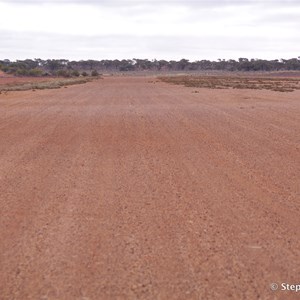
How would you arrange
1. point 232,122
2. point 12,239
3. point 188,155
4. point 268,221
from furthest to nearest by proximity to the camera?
point 232,122 → point 188,155 → point 268,221 → point 12,239

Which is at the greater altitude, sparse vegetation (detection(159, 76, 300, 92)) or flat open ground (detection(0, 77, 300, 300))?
flat open ground (detection(0, 77, 300, 300))

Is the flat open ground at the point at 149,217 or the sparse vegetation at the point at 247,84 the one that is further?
the sparse vegetation at the point at 247,84

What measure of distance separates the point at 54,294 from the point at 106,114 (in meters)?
20.5

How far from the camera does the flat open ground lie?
549 centimetres

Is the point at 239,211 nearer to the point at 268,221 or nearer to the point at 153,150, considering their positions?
the point at 268,221

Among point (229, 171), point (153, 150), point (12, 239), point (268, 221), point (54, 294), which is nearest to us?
point (54, 294)

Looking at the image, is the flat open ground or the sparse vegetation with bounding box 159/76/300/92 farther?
the sparse vegetation with bounding box 159/76/300/92

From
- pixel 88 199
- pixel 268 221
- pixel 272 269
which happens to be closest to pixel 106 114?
pixel 88 199

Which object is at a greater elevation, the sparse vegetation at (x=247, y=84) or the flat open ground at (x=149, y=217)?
the flat open ground at (x=149, y=217)

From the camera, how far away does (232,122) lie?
21562 millimetres

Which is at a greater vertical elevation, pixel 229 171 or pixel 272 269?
pixel 272 269

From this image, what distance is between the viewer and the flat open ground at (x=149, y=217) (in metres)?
5.49

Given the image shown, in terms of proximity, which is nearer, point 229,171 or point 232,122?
point 229,171

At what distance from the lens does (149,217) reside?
7891 millimetres
